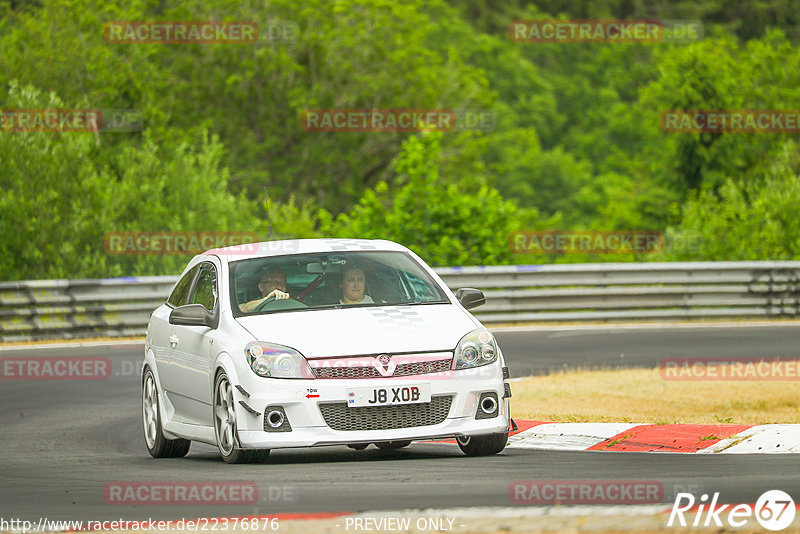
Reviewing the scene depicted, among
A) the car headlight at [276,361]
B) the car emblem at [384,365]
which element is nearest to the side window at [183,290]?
the car headlight at [276,361]

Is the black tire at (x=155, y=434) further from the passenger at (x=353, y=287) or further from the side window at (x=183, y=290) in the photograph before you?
the passenger at (x=353, y=287)

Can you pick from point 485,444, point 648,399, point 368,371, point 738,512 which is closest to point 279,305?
point 368,371

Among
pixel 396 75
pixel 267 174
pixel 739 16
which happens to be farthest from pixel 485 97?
pixel 739 16

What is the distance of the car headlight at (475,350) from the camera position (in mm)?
9031

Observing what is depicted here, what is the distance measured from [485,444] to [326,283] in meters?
1.57

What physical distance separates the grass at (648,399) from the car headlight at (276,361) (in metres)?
3.11

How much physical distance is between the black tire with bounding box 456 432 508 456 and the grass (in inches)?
72.7

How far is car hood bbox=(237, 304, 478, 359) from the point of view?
8859mm

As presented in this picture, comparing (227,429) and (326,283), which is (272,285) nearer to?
(326,283)

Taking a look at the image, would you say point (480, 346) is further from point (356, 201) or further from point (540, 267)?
point (356, 201)

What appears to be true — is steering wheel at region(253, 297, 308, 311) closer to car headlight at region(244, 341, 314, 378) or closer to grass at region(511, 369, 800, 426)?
car headlight at region(244, 341, 314, 378)

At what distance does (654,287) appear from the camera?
24094 mm

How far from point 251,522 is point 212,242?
73.7 ft

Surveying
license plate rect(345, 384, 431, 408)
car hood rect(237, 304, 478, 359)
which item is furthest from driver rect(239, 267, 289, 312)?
license plate rect(345, 384, 431, 408)
